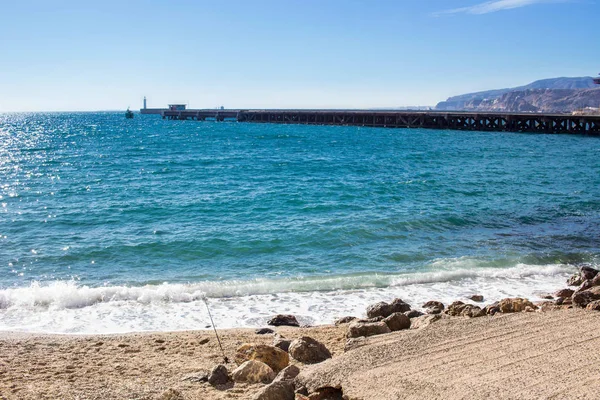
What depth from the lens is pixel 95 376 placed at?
6277 millimetres

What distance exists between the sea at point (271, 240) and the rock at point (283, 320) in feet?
0.99

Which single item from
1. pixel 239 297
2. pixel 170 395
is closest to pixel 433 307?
pixel 239 297

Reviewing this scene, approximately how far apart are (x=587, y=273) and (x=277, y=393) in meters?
8.51

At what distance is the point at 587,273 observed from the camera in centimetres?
1105

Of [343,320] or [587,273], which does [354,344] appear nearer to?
[343,320]

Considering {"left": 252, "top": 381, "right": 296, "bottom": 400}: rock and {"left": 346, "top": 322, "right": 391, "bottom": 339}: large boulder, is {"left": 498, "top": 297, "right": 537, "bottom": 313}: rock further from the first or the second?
{"left": 252, "top": 381, "right": 296, "bottom": 400}: rock

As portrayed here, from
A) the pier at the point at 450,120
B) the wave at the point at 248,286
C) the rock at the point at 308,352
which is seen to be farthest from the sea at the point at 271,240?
the pier at the point at 450,120

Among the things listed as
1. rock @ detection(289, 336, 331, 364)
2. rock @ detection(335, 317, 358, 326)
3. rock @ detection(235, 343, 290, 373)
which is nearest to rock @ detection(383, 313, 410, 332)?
rock @ detection(335, 317, 358, 326)

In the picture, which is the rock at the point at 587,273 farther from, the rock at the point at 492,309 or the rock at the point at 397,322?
the rock at the point at 397,322

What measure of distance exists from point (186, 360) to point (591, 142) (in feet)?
154

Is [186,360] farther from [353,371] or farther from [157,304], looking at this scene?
[157,304]

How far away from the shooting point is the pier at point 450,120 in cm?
5447

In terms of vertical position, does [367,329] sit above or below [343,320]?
above

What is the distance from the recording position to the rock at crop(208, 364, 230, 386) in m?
5.88
